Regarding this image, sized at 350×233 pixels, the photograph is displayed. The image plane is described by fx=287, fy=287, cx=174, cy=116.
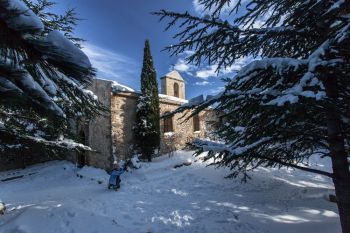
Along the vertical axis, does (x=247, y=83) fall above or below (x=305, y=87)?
above

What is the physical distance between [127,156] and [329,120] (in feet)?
48.3

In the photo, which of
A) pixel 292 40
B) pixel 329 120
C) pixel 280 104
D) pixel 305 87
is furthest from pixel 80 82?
pixel 292 40

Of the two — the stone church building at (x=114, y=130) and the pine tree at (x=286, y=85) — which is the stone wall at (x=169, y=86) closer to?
the stone church building at (x=114, y=130)

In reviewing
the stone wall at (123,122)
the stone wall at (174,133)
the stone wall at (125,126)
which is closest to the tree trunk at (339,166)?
the stone wall at (125,126)

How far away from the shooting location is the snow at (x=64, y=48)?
1420mm

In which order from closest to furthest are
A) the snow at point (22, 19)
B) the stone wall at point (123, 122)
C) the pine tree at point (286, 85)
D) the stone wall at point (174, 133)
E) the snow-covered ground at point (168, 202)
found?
the snow at point (22, 19), the pine tree at point (286, 85), the snow-covered ground at point (168, 202), the stone wall at point (123, 122), the stone wall at point (174, 133)

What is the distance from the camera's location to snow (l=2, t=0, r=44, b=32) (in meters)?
1.32

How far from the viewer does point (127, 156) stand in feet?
59.1

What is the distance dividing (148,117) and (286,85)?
14.4m

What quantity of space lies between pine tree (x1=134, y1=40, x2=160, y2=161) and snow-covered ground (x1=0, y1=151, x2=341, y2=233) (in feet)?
4.11

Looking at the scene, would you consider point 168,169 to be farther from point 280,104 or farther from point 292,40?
point 280,104

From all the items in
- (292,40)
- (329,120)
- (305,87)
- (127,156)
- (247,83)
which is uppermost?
(292,40)

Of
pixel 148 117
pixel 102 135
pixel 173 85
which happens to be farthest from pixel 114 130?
pixel 173 85

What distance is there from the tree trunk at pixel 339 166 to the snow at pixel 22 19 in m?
4.14
